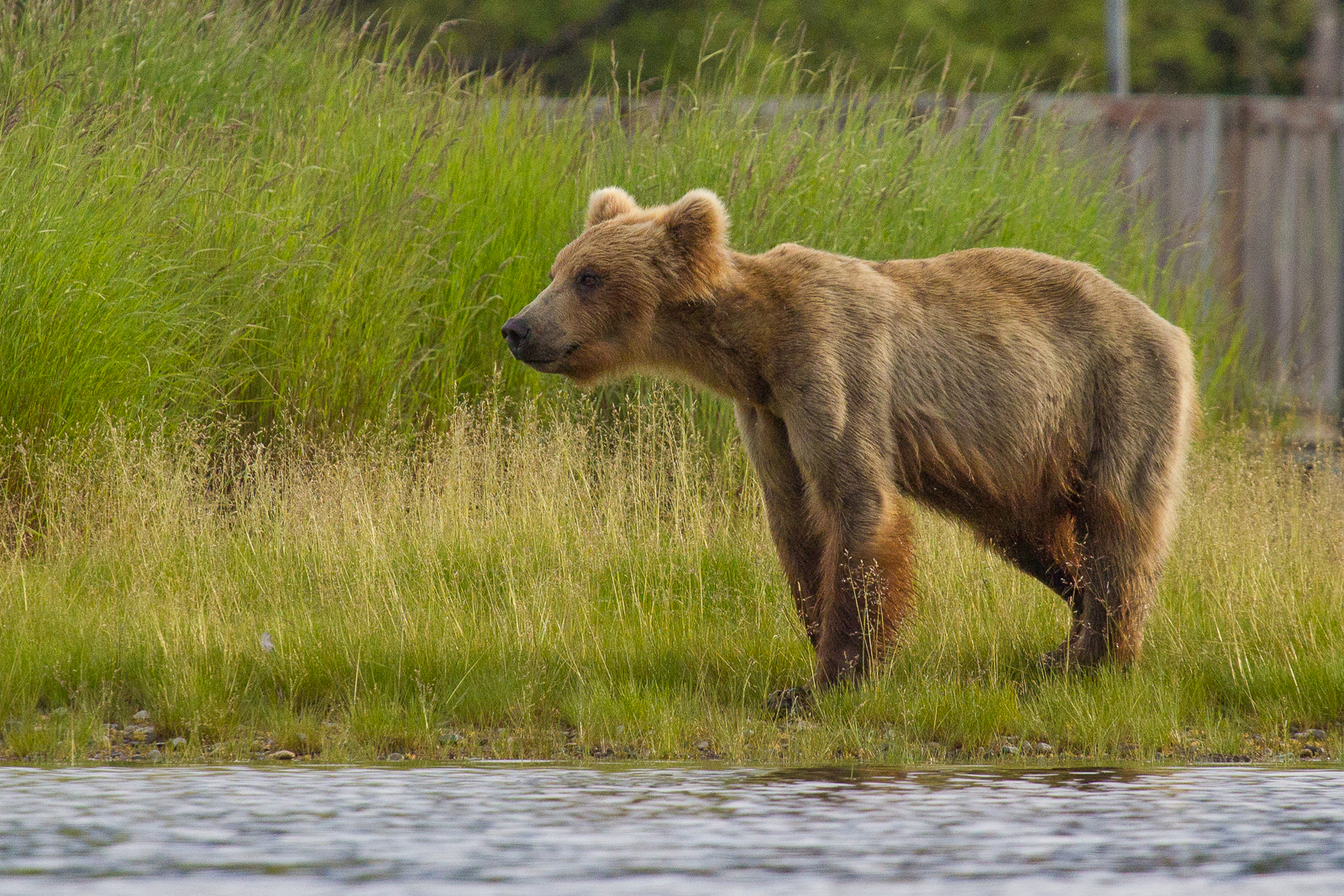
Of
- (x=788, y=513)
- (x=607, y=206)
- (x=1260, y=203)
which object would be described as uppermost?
(x=1260, y=203)

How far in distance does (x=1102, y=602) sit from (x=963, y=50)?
58.3 ft

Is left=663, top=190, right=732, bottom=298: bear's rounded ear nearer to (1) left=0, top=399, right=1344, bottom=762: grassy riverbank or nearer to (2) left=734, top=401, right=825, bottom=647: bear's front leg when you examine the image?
(2) left=734, top=401, right=825, bottom=647: bear's front leg

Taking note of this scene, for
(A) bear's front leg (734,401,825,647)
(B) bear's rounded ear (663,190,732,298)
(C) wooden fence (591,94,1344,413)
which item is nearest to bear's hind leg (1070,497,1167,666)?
(A) bear's front leg (734,401,825,647)

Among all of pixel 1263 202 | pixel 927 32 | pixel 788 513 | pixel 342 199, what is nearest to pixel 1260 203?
pixel 1263 202

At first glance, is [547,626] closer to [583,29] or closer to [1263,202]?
[1263,202]

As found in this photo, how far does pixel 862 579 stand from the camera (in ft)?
18.2

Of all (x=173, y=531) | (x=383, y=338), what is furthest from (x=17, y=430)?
(x=383, y=338)

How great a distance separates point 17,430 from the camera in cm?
747

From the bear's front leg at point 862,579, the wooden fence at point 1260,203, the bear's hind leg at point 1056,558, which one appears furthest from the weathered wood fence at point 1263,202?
the bear's front leg at point 862,579

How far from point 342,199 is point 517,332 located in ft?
12.7

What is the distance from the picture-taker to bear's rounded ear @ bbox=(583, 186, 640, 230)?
6215 millimetres

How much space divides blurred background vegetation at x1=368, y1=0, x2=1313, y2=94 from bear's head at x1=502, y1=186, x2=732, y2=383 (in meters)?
16.2

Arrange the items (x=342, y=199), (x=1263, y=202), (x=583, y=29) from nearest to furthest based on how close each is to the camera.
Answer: (x=342, y=199), (x=1263, y=202), (x=583, y=29)

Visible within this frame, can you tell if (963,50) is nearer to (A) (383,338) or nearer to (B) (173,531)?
(A) (383,338)
